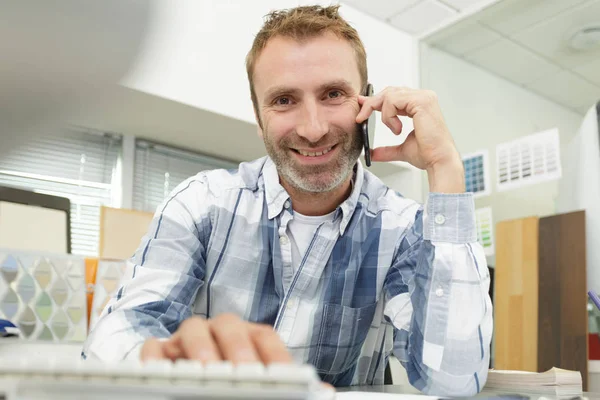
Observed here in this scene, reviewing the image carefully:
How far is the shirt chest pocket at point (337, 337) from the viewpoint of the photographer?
995 millimetres

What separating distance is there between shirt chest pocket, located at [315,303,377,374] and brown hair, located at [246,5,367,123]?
1.51 ft

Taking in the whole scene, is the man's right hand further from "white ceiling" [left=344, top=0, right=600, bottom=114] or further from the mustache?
"white ceiling" [left=344, top=0, right=600, bottom=114]

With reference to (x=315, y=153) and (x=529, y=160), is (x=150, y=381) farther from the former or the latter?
(x=529, y=160)

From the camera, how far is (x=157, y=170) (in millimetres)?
2244

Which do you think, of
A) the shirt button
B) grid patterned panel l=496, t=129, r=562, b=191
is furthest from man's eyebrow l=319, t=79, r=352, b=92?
grid patterned panel l=496, t=129, r=562, b=191

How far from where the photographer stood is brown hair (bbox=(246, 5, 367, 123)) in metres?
1.11

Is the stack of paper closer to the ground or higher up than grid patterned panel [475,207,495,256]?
closer to the ground

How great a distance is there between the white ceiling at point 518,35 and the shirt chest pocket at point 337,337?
4.87 feet

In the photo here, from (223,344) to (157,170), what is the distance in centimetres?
193

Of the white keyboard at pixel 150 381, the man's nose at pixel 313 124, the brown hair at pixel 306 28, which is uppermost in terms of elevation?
the brown hair at pixel 306 28

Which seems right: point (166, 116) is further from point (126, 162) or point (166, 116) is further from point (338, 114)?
point (338, 114)

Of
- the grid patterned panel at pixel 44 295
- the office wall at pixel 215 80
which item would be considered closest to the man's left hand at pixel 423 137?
the office wall at pixel 215 80

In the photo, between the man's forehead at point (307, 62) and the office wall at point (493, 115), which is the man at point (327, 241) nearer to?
the man's forehead at point (307, 62)

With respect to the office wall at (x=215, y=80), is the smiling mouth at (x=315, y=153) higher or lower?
lower
